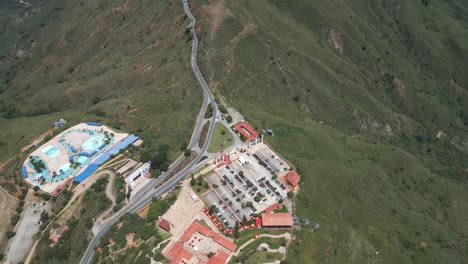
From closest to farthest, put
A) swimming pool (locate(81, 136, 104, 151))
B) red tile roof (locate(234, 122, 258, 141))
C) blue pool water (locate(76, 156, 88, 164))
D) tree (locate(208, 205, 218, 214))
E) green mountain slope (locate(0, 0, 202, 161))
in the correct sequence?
tree (locate(208, 205, 218, 214)), blue pool water (locate(76, 156, 88, 164)), red tile roof (locate(234, 122, 258, 141)), swimming pool (locate(81, 136, 104, 151)), green mountain slope (locate(0, 0, 202, 161))

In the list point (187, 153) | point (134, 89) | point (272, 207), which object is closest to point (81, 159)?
point (187, 153)

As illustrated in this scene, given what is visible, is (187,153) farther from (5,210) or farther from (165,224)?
(5,210)

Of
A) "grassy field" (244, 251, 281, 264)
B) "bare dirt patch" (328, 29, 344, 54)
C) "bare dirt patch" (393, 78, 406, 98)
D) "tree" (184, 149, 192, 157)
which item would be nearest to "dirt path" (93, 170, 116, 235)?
"tree" (184, 149, 192, 157)

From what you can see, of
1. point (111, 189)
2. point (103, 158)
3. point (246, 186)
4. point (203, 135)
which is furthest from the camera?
point (203, 135)

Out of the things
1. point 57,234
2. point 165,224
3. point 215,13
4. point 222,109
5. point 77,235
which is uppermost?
point 215,13

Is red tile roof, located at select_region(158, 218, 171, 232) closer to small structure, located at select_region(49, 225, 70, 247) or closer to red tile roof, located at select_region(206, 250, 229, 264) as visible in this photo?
red tile roof, located at select_region(206, 250, 229, 264)

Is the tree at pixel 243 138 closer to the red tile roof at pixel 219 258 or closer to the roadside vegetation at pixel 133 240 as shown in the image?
the roadside vegetation at pixel 133 240

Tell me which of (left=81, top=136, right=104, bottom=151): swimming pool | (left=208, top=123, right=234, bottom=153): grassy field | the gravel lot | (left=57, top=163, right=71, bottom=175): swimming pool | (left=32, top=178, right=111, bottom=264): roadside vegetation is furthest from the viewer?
(left=81, top=136, right=104, bottom=151): swimming pool
